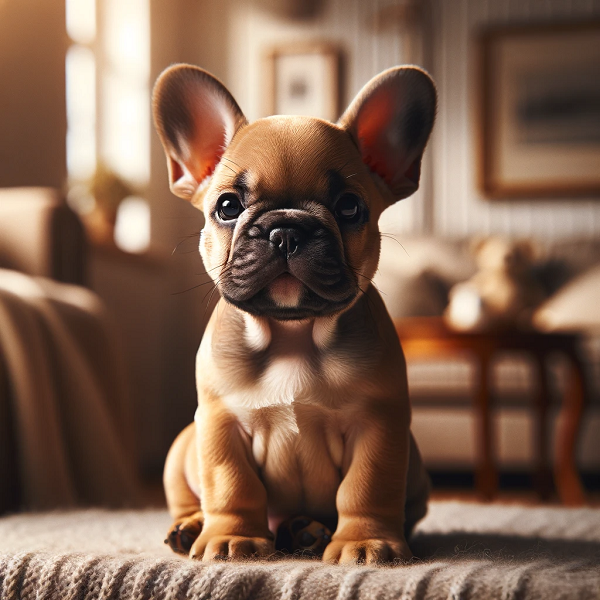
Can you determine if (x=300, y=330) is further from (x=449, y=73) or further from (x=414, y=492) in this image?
(x=449, y=73)

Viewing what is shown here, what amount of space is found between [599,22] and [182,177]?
12.9 feet

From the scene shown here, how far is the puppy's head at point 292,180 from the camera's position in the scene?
0.60 metres

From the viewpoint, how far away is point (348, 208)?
2.08ft

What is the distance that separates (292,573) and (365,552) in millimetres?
66

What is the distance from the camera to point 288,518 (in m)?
0.70

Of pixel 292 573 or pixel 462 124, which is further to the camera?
pixel 462 124

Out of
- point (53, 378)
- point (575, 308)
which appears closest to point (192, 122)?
point (53, 378)

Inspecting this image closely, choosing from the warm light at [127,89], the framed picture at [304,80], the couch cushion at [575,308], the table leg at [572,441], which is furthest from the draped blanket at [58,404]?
the framed picture at [304,80]

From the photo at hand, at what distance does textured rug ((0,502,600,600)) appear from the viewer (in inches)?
22.0

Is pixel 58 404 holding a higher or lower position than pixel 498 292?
lower

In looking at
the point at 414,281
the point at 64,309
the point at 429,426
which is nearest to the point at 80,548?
the point at 64,309

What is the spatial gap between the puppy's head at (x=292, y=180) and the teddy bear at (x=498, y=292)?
196 cm

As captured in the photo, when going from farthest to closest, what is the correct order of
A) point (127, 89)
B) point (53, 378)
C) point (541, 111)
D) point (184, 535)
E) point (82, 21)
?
point (541, 111) → point (127, 89) → point (82, 21) → point (53, 378) → point (184, 535)

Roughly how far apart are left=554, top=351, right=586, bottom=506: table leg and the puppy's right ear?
2.14m
